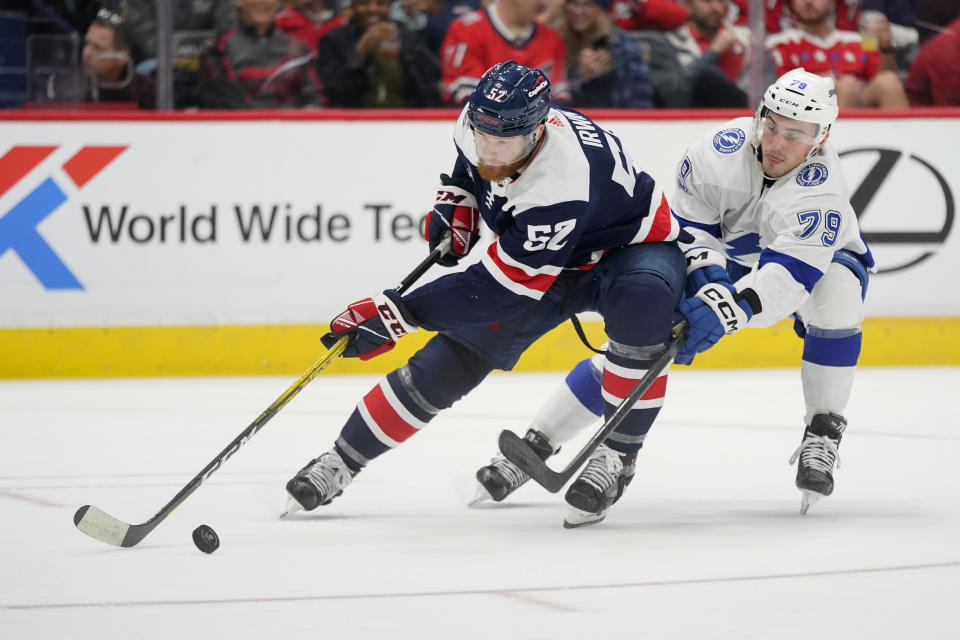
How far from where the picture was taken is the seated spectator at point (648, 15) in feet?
18.6

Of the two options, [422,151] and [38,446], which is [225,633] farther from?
[422,151]

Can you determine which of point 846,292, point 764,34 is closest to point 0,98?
point 764,34

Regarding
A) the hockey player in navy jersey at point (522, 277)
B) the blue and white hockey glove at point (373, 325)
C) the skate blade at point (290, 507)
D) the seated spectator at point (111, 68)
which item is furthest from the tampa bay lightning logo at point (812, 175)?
the seated spectator at point (111, 68)

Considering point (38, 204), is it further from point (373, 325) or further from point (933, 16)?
point (933, 16)

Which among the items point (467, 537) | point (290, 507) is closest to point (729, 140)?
point (467, 537)

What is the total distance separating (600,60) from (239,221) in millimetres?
1639

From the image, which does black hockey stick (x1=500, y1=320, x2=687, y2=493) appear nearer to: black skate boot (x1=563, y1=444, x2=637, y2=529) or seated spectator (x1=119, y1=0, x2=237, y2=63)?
black skate boot (x1=563, y1=444, x2=637, y2=529)

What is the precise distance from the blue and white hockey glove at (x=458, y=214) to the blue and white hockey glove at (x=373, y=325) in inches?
13.5

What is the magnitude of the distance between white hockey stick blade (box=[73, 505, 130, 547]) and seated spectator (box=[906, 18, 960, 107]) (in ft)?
14.0

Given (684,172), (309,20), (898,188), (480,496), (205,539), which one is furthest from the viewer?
(898,188)

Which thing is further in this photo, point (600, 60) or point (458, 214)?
point (600, 60)

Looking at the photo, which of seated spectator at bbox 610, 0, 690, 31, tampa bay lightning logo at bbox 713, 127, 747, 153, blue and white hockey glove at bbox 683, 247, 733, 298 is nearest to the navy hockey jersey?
blue and white hockey glove at bbox 683, 247, 733, 298

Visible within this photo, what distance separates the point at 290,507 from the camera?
2.99m

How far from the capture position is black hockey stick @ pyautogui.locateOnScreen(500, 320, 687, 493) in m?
2.84
